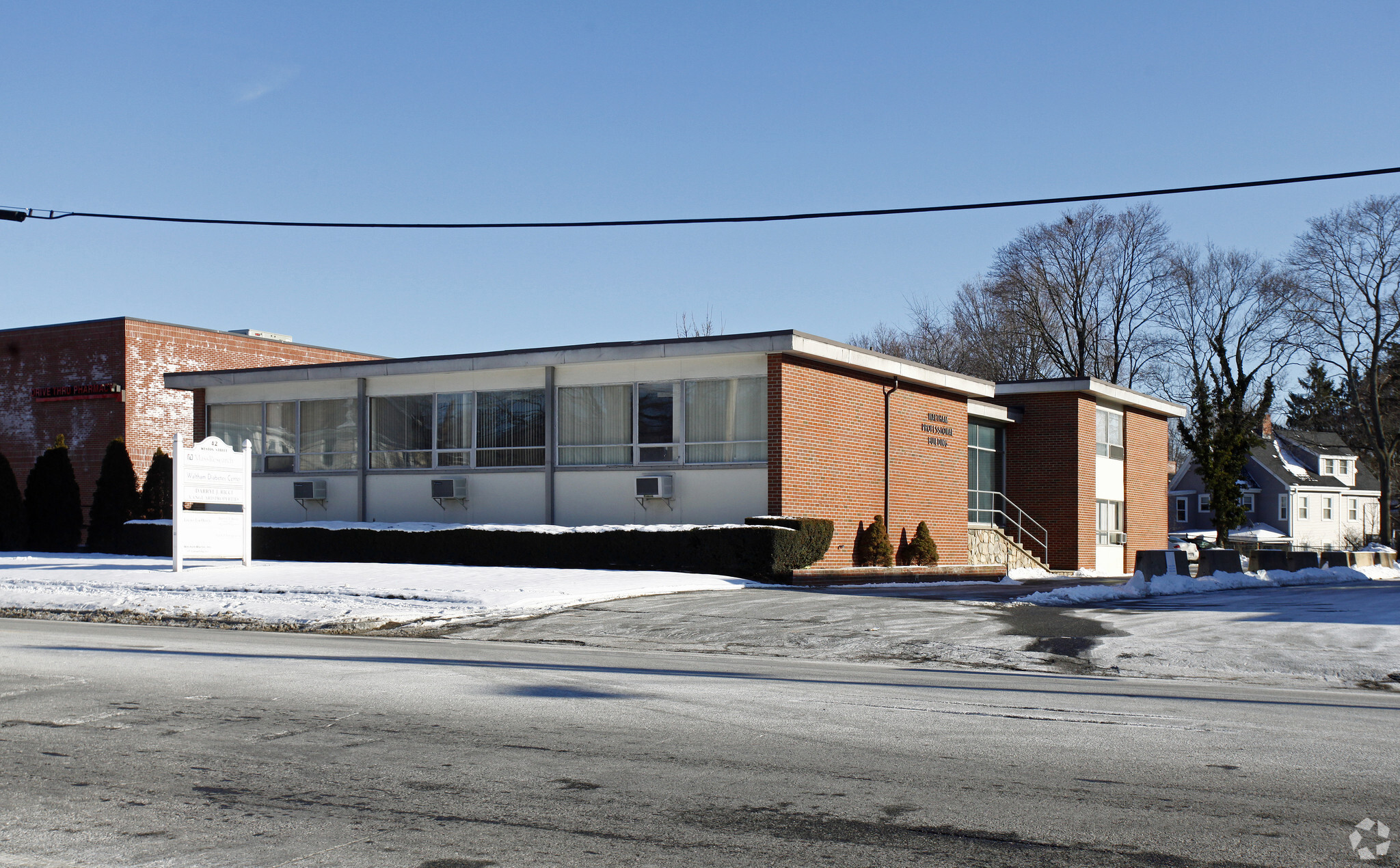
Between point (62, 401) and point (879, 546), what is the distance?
27241mm

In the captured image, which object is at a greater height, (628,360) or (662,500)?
(628,360)

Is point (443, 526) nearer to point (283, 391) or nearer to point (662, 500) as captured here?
point (662, 500)

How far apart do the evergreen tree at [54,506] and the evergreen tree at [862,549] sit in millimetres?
19581

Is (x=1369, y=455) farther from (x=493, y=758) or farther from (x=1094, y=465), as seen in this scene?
(x=493, y=758)

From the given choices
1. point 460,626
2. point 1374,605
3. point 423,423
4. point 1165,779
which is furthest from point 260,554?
point 1165,779

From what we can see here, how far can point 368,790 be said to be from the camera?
630cm

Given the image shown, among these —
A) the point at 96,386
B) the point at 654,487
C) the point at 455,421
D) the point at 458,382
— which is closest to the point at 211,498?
the point at 455,421

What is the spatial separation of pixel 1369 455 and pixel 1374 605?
6470 centimetres

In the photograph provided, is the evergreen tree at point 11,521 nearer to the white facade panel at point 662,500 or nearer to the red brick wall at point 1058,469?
the white facade panel at point 662,500

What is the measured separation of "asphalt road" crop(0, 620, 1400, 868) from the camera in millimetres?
5316

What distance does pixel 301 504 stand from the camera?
2952 centimetres

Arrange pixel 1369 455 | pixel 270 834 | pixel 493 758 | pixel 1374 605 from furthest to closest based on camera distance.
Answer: pixel 1369 455
pixel 1374 605
pixel 493 758
pixel 270 834

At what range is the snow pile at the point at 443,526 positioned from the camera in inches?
910
